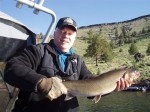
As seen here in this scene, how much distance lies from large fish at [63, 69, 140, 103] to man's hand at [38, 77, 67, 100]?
240 millimetres

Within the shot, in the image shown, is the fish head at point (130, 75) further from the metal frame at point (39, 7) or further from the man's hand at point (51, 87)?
the metal frame at point (39, 7)

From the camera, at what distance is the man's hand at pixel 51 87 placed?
4746mm

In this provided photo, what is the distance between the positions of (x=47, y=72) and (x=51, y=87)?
69 centimetres

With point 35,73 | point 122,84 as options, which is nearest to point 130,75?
point 122,84

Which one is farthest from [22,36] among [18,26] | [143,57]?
[143,57]

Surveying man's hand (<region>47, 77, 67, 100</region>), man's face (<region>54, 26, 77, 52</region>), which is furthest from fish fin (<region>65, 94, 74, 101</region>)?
man's face (<region>54, 26, 77, 52</region>)

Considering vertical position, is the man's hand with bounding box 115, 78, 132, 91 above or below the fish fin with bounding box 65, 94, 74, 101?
above

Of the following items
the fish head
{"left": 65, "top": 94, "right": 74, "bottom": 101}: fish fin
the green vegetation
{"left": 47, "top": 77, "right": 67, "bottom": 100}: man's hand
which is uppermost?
the fish head

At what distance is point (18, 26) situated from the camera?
24.7 feet

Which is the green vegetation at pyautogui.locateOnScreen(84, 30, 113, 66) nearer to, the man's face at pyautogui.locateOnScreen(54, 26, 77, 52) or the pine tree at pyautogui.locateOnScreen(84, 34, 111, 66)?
the pine tree at pyautogui.locateOnScreen(84, 34, 111, 66)

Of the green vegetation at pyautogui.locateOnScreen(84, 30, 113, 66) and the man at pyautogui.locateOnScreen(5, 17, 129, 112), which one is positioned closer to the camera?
the man at pyautogui.locateOnScreen(5, 17, 129, 112)

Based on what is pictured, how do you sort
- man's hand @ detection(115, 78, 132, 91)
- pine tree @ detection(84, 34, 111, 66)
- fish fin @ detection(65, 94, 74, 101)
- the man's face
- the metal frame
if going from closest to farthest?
fish fin @ detection(65, 94, 74, 101)
the man's face
man's hand @ detection(115, 78, 132, 91)
the metal frame
pine tree @ detection(84, 34, 111, 66)

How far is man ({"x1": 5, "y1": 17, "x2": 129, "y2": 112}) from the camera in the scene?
4.80 metres

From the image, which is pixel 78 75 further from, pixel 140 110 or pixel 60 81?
pixel 140 110
